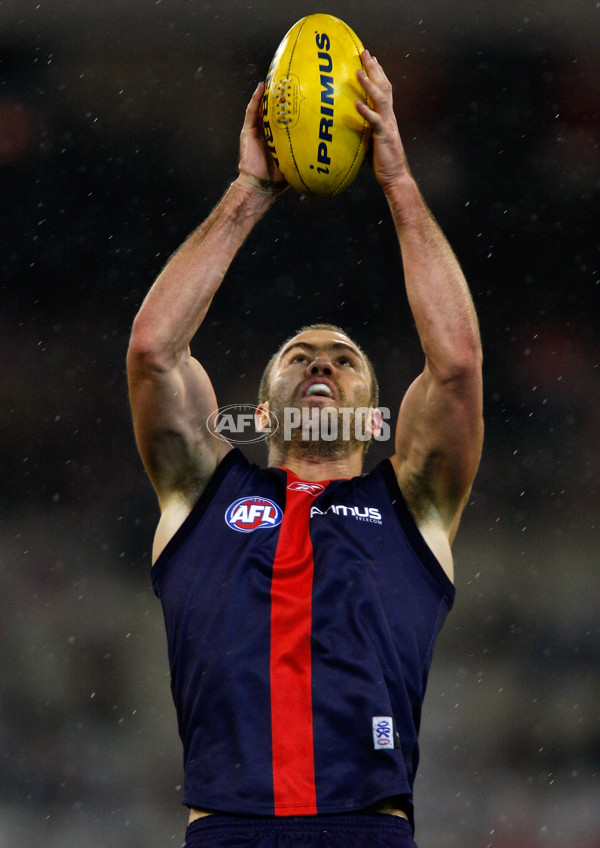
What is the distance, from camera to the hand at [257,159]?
3.23 meters

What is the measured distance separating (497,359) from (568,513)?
1174 mm

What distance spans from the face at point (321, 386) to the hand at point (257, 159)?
0.59 m

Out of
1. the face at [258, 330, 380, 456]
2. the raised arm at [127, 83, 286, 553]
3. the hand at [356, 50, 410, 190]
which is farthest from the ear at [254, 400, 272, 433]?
the hand at [356, 50, 410, 190]

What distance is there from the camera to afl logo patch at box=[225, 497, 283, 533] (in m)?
2.92

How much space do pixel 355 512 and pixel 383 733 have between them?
68cm

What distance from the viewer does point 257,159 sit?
3252 millimetres

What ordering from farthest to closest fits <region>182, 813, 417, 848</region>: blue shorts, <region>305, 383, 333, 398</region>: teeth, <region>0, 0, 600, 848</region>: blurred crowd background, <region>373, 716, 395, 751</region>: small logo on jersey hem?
1. <region>0, 0, 600, 848</region>: blurred crowd background
2. <region>305, 383, 333, 398</region>: teeth
3. <region>373, 716, 395, 751</region>: small logo on jersey hem
4. <region>182, 813, 417, 848</region>: blue shorts

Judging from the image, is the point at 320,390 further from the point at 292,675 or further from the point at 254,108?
the point at 292,675

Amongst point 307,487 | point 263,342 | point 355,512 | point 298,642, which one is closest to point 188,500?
point 307,487

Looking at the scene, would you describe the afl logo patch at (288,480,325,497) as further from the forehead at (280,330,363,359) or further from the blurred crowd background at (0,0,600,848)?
the blurred crowd background at (0,0,600,848)

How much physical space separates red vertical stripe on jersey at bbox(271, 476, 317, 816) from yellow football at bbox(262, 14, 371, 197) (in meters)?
1.13

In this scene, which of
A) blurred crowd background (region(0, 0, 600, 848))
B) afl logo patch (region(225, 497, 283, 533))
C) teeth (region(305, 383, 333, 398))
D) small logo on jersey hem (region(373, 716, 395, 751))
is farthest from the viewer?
blurred crowd background (region(0, 0, 600, 848))

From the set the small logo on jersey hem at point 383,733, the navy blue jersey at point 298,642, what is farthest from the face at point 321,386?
the small logo on jersey hem at point 383,733

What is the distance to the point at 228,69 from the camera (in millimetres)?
7488
